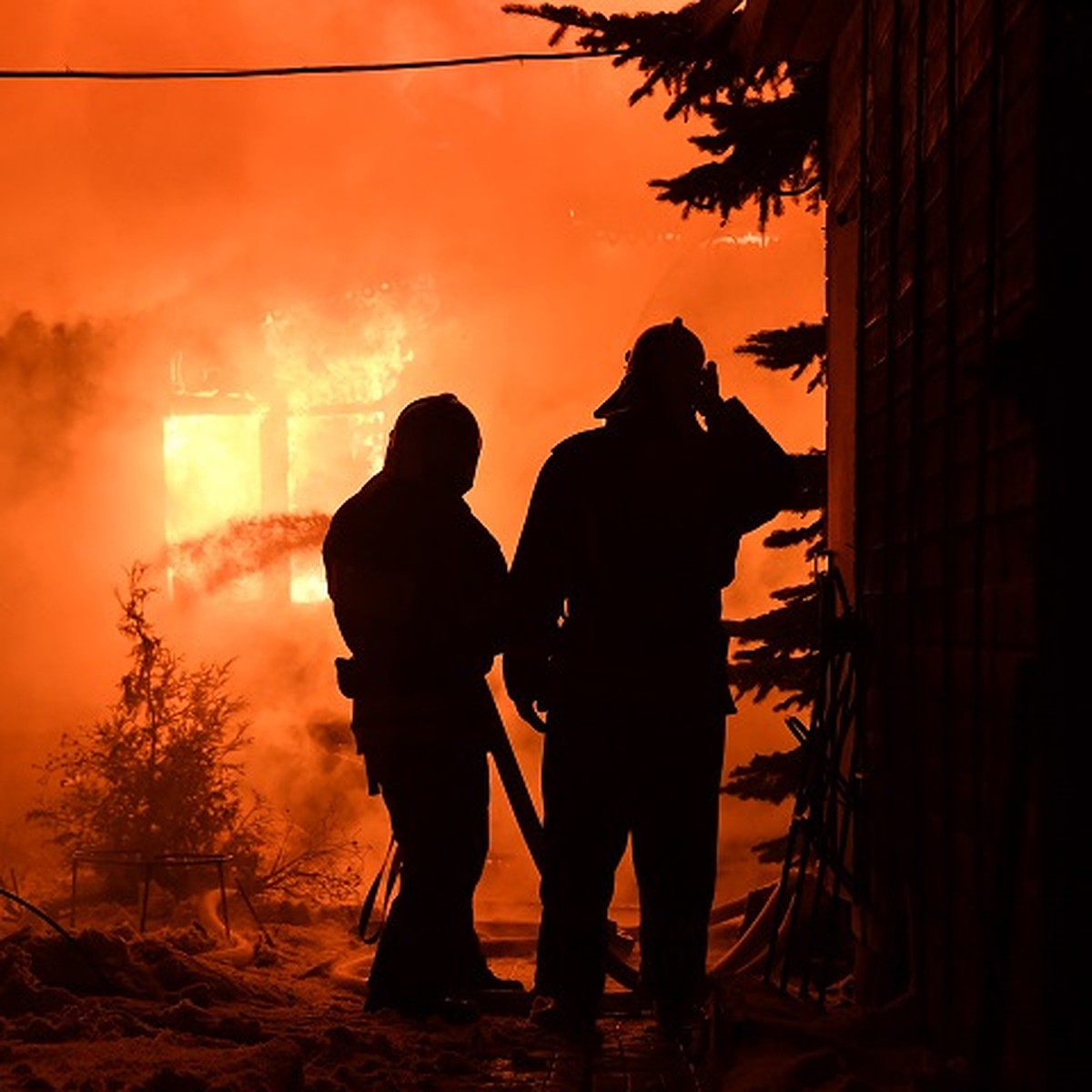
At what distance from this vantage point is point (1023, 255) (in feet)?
12.3

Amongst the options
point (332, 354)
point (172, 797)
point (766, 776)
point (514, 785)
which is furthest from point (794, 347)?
point (332, 354)

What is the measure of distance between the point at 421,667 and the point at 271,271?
1438 centimetres

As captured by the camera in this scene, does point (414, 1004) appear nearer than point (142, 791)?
Yes

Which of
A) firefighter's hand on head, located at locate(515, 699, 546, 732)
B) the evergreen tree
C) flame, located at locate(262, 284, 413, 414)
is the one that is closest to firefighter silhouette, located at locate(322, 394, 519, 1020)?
firefighter's hand on head, located at locate(515, 699, 546, 732)

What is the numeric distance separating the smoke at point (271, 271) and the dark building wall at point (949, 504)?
1301 cm

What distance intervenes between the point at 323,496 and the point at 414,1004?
44.7 ft

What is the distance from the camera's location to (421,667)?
21.4 ft

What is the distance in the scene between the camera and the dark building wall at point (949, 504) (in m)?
3.67

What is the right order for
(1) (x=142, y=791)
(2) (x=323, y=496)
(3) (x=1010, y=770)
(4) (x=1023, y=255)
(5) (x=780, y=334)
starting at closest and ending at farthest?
(3) (x=1010, y=770), (4) (x=1023, y=255), (5) (x=780, y=334), (1) (x=142, y=791), (2) (x=323, y=496)

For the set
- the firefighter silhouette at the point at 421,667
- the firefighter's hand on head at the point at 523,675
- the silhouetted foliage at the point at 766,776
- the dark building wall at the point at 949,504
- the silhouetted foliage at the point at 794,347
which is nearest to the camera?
the dark building wall at the point at 949,504

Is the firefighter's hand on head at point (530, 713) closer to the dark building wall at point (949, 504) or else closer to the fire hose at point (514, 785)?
the fire hose at point (514, 785)

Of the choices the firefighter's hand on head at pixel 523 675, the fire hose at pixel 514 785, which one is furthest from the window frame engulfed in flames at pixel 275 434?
the firefighter's hand on head at pixel 523 675

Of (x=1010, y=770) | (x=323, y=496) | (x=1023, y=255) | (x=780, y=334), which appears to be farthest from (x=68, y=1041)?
(x=323, y=496)

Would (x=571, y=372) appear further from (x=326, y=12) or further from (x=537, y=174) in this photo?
(x=326, y=12)
